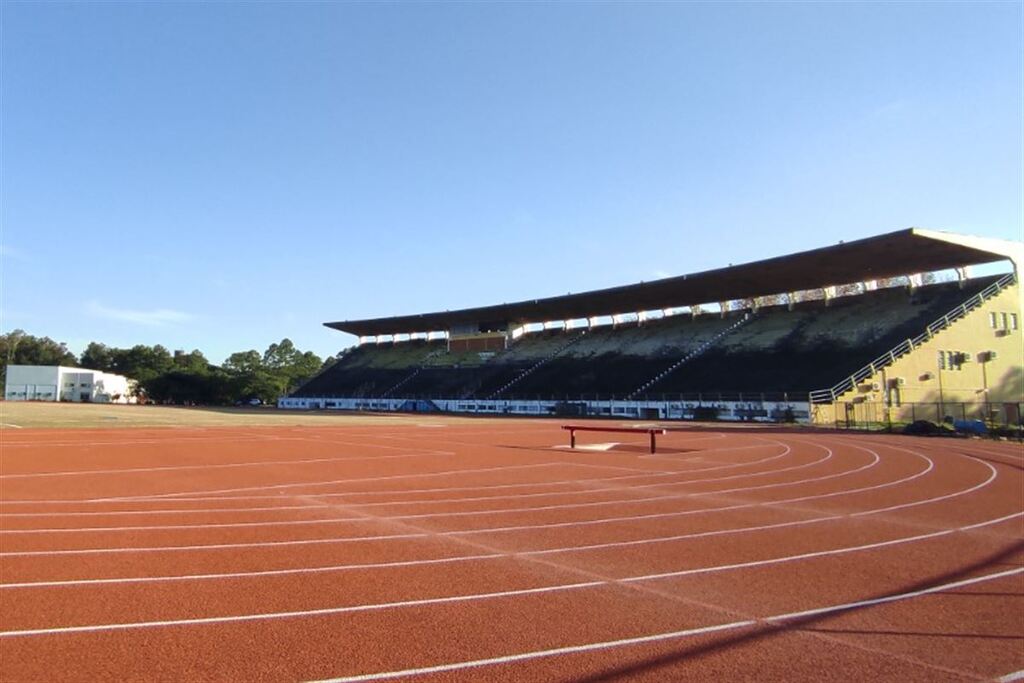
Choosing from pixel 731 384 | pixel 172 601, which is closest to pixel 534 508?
pixel 172 601

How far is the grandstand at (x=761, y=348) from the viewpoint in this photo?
3906 cm

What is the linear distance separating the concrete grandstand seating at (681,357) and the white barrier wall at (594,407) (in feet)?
5.04

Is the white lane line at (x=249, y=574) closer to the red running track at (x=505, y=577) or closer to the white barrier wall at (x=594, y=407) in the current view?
the red running track at (x=505, y=577)

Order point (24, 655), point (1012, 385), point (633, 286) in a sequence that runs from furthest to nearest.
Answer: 1. point (633, 286)
2. point (1012, 385)
3. point (24, 655)

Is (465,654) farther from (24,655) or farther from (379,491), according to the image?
(379,491)

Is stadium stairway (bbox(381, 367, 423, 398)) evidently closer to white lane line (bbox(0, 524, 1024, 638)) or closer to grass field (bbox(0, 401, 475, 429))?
grass field (bbox(0, 401, 475, 429))

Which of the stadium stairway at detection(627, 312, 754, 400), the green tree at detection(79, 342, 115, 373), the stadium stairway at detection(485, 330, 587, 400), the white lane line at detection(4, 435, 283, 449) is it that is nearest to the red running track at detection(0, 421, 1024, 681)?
the white lane line at detection(4, 435, 283, 449)

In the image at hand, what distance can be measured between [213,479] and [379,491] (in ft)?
11.6

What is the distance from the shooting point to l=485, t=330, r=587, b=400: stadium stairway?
62.3 m

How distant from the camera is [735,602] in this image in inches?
218

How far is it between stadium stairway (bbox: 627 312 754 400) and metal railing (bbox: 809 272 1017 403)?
14.5m

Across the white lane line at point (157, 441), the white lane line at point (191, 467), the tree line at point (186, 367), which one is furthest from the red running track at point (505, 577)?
the tree line at point (186, 367)

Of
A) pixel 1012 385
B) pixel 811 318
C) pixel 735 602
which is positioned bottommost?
pixel 735 602

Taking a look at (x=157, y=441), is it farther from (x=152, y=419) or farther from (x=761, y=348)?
(x=761, y=348)
